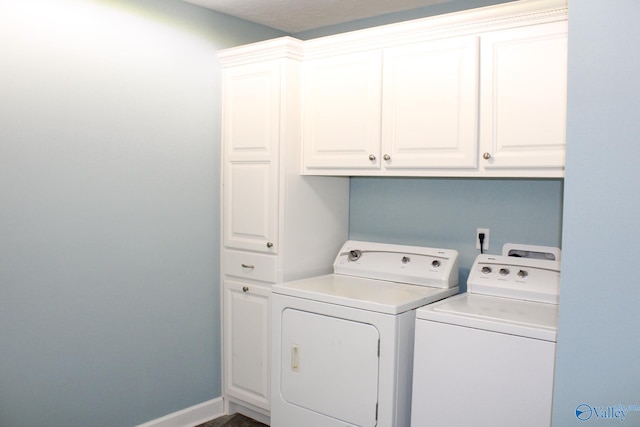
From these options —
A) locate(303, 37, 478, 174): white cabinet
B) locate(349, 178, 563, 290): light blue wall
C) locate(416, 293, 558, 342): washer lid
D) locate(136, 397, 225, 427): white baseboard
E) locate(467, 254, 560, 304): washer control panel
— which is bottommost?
locate(136, 397, 225, 427): white baseboard

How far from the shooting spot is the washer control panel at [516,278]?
238 centimetres

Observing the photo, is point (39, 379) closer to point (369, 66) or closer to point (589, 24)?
point (369, 66)

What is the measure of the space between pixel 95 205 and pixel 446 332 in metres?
1.72

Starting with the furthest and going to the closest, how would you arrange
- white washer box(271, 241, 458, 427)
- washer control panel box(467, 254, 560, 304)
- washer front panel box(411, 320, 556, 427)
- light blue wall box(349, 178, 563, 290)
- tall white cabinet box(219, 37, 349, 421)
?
tall white cabinet box(219, 37, 349, 421) → light blue wall box(349, 178, 563, 290) → washer control panel box(467, 254, 560, 304) → white washer box(271, 241, 458, 427) → washer front panel box(411, 320, 556, 427)

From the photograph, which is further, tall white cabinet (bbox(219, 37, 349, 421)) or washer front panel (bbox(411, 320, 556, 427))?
tall white cabinet (bbox(219, 37, 349, 421))

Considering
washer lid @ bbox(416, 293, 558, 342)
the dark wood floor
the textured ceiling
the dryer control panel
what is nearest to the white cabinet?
the textured ceiling

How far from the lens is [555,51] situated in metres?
2.13

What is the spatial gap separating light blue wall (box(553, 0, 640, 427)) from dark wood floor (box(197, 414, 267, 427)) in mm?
1899

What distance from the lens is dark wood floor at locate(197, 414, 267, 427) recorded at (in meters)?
3.07

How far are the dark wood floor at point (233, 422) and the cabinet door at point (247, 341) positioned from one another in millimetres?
135

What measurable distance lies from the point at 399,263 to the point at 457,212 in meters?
0.40

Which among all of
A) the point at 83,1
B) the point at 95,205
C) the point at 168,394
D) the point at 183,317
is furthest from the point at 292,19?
the point at 168,394

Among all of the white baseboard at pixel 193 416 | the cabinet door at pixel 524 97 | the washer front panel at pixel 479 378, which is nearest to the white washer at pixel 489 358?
the washer front panel at pixel 479 378

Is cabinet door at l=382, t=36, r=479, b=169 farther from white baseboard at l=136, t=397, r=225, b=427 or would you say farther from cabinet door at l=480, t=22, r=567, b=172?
white baseboard at l=136, t=397, r=225, b=427
